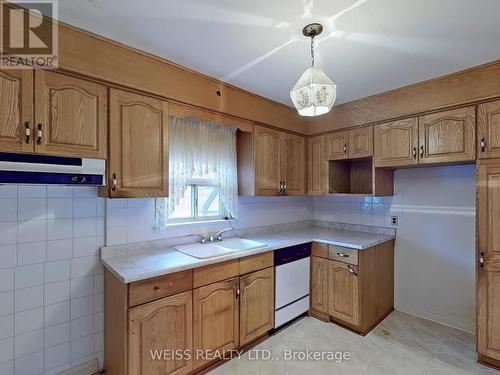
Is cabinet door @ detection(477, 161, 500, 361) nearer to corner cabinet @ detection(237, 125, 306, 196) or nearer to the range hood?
corner cabinet @ detection(237, 125, 306, 196)

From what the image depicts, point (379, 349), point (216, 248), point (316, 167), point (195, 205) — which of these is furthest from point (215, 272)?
point (316, 167)

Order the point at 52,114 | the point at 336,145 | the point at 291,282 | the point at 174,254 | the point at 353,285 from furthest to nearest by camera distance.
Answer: the point at 336,145 < the point at 291,282 < the point at 353,285 < the point at 174,254 < the point at 52,114

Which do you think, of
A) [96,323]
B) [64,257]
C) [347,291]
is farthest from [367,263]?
[64,257]

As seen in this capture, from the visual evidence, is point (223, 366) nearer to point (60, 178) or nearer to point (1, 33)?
point (60, 178)

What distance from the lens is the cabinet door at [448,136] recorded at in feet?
6.69

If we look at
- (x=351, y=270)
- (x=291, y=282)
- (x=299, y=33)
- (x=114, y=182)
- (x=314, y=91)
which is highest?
(x=299, y=33)

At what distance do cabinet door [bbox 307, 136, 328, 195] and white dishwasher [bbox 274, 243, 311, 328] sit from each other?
0.74 m

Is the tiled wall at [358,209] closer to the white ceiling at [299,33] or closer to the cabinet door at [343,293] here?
the cabinet door at [343,293]

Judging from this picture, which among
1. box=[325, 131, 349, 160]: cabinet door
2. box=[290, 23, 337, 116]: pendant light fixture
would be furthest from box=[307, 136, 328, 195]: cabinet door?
box=[290, 23, 337, 116]: pendant light fixture

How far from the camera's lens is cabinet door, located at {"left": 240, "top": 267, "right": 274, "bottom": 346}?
2.12 meters

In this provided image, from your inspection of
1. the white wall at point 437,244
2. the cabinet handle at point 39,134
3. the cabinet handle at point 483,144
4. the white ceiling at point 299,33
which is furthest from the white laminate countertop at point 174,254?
the white ceiling at point 299,33

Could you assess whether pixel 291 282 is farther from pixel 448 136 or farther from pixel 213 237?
pixel 448 136

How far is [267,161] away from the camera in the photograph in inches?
108

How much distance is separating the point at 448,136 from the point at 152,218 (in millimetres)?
2622
